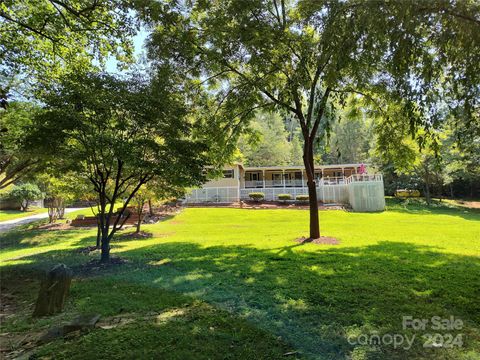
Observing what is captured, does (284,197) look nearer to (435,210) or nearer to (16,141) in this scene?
(435,210)

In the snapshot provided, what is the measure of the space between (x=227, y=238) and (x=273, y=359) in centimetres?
888

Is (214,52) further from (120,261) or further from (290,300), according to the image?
(290,300)

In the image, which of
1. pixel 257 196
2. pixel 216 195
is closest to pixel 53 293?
pixel 216 195

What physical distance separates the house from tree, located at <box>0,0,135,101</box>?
8520 millimetres

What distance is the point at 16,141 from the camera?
7395mm

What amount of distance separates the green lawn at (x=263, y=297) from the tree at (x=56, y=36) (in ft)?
19.5

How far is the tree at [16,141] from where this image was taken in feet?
25.3

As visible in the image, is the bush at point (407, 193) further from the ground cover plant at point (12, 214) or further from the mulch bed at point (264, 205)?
the ground cover plant at point (12, 214)

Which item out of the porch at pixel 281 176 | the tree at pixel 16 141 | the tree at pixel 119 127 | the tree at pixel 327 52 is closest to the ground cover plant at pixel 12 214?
the tree at pixel 16 141

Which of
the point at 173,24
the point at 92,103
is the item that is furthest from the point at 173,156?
the point at 173,24

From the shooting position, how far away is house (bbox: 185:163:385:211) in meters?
22.4

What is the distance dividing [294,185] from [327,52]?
28.2 m

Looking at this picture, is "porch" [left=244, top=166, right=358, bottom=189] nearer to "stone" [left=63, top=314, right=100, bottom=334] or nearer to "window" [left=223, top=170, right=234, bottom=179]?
"window" [left=223, top=170, right=234, bottom=179]

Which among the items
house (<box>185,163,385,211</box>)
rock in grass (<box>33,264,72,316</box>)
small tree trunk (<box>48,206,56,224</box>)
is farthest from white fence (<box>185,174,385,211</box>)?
rock in grass (<box>33,264,72,316</box>)
